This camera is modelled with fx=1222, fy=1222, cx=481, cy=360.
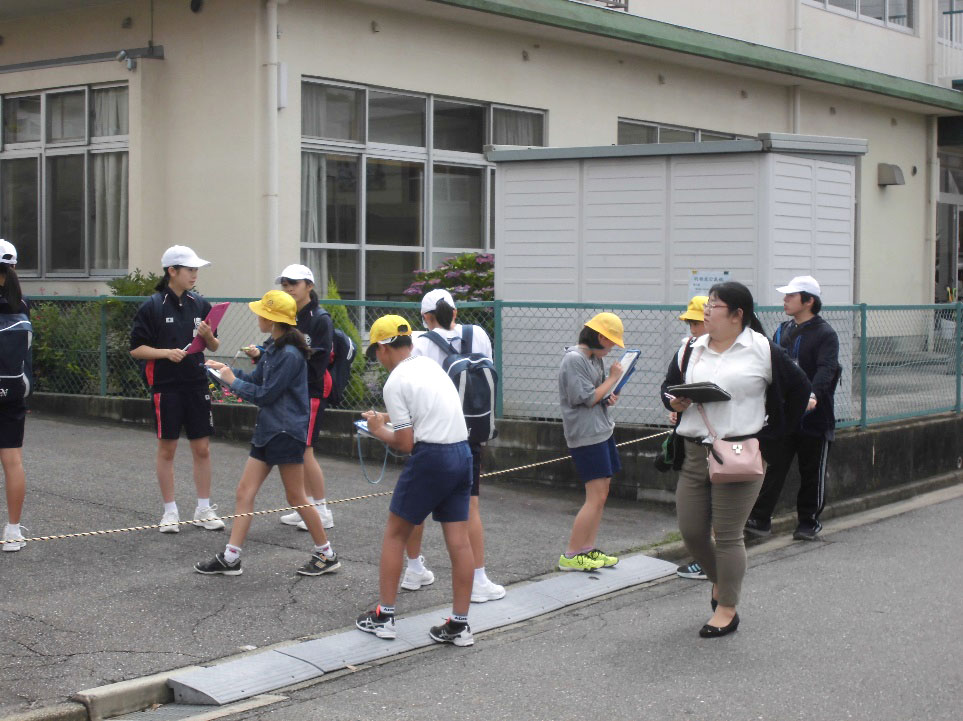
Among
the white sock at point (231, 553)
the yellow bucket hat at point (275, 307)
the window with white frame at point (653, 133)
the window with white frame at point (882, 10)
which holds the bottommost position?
the white sock at point (231, 553)

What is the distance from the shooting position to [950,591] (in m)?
Result: 7.58

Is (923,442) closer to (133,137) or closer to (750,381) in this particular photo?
(750,381)

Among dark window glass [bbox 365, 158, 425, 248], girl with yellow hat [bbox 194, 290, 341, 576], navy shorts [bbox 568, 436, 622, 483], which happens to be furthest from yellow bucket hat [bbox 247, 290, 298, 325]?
dark window glass [bbox 365, 158, 425, 248]

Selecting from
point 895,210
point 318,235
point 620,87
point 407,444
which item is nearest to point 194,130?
point 318,235

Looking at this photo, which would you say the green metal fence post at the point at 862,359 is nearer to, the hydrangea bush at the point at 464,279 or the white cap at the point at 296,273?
the hydrangea bush at the point at 464,279

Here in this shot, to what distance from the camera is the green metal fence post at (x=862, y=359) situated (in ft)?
35.8

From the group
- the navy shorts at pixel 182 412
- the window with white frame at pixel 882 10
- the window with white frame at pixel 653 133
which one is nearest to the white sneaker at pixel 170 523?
the navy shorts at pixel 182 412

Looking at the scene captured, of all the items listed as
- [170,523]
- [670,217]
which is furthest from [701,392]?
[670,217]

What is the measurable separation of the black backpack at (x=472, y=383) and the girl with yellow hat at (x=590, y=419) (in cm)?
81

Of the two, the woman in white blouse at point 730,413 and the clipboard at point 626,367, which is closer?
the woman in white blouse at point 730,413

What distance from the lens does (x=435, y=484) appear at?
608 cm

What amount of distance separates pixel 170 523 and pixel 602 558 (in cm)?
289

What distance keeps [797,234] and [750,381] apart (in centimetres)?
484

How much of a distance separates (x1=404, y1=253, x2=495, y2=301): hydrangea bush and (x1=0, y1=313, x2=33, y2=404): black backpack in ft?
20.3
